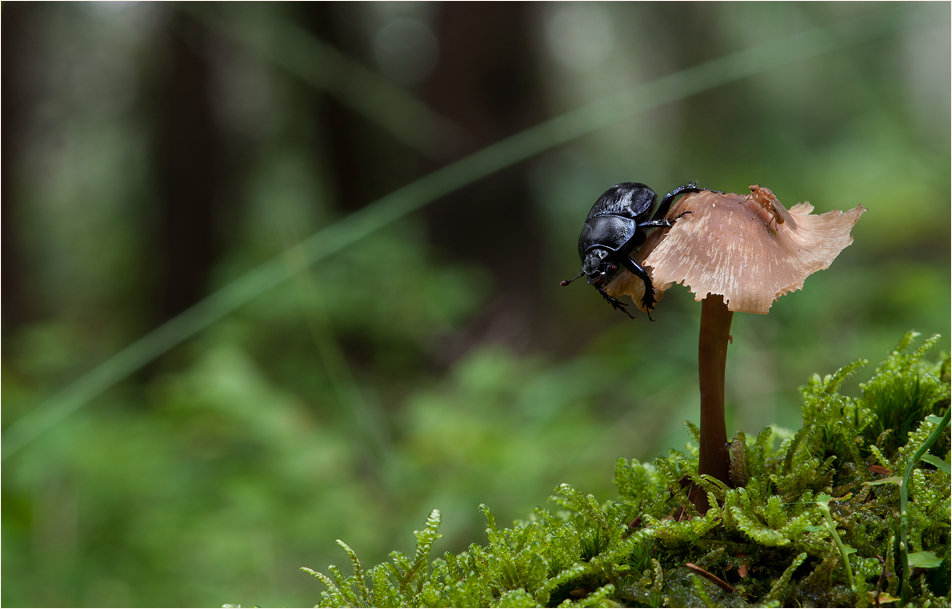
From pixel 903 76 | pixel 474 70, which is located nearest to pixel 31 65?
pixel 474 70

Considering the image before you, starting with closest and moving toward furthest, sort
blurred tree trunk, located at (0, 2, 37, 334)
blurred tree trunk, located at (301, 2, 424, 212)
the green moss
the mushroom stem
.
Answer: the green moss → the mushroom stem → blurred tree trunk, located at (0, 2, 37, 334) → blurred tree trunk, located at (301, 2, 424, 212)

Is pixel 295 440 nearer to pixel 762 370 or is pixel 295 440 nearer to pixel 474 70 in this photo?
pixel 762 370

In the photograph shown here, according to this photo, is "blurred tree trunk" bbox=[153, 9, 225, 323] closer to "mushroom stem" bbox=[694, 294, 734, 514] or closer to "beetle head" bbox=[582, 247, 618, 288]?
"beetle head" bbox=[582, 247, 618, 288]

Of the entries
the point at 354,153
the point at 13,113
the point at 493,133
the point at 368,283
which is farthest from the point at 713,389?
the point at 13,113

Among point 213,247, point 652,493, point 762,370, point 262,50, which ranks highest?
point 262,50

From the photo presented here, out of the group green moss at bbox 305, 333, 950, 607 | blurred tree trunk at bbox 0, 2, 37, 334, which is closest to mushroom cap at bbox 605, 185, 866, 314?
green moss at bbox 305, 333, 950, 607

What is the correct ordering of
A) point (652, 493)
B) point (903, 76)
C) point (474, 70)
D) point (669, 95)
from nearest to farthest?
point (652, 493)
point (669, 95)
point (474, 70)
point (903, 76)

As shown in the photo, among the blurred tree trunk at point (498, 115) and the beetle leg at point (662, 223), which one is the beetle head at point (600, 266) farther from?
the blurred tree trunk at point (498, 115)
